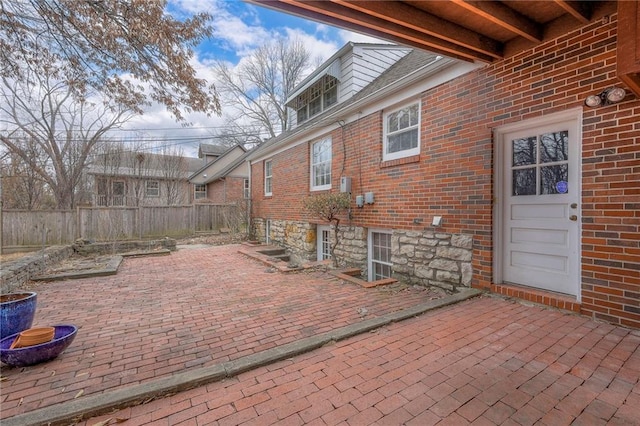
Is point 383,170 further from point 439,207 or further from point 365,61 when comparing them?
point 365,61

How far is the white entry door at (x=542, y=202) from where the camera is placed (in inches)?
128

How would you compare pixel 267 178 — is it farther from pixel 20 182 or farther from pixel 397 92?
pixel 20 182

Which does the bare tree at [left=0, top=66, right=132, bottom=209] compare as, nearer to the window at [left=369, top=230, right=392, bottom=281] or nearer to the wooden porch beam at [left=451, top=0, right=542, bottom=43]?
the window at [left=369, top=230, right=392, bottom=281]

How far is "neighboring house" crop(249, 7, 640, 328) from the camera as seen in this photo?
2855mm

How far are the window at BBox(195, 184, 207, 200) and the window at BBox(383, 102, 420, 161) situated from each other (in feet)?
65.2

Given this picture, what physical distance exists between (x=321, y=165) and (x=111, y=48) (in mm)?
5021

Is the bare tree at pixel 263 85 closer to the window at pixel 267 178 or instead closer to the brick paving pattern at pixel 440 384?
the window at pixel 267 178

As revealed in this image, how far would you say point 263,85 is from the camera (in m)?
20.9

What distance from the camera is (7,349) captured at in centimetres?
242

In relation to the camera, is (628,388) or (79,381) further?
(79,381)

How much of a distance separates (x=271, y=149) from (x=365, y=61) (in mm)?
4314

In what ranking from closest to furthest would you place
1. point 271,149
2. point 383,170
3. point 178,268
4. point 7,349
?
point 7,349, point 383,170, point 178,268, point 271,149

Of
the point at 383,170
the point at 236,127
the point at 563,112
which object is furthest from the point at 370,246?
the point at 236,127

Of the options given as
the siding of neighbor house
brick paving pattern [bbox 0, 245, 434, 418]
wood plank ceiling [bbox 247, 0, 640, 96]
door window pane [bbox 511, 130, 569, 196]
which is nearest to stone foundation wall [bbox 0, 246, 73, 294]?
brick paving pattern [bbox 0, 245, 434, 418]
